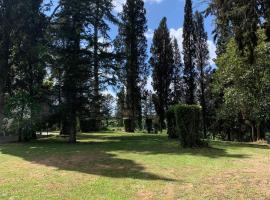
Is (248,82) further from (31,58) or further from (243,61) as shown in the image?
(31,58)

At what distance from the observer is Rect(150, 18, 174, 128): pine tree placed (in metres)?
43.5

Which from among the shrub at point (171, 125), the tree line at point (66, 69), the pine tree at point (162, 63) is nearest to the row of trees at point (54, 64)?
the tree line at point (66, 69)

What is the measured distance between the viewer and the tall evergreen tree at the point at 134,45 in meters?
37.9

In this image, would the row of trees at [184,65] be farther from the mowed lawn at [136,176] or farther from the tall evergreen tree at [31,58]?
the mowed lawn at [136,176]

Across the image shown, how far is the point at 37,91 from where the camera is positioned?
888 inches

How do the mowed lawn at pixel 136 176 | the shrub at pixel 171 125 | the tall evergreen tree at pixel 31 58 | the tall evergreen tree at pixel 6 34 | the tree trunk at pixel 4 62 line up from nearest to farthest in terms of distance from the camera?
1. the mowed lawn at pixel 136 176
2. the tall evergreen tree at pixel 31 58
3. the tall evergreen tree at pixel 6 34
4. the tree trunk at pixel 4 62
5. the shrub at pixel 171 125

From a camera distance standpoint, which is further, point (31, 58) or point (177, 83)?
point (177, 83)

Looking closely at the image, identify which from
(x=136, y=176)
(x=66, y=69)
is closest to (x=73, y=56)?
(x=66, y=69)

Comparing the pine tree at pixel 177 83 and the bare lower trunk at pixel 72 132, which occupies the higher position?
the pine tree at pixel 177 83

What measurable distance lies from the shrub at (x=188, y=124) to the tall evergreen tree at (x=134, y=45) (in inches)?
812

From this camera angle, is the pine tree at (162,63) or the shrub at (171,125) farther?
the pine tree at (162,63)

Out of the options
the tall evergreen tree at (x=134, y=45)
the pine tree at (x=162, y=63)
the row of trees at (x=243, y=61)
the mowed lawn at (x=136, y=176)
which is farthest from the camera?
the pine tree at (x=162, y=63)

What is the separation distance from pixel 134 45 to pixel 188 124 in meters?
22.7

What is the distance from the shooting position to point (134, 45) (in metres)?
38.2
